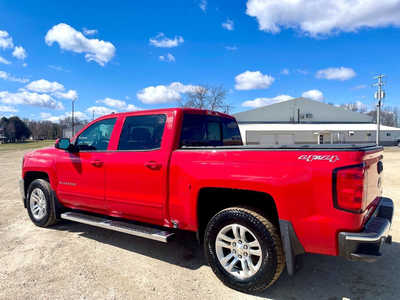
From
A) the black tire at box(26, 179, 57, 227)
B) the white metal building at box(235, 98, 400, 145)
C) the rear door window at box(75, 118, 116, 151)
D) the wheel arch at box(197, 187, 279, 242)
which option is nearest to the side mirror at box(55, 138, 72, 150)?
the rear door window at box(75, 118, 116, 151)

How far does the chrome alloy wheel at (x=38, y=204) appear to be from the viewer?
5.02 metres

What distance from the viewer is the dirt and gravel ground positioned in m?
2.97

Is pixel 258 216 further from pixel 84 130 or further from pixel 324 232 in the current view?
pixel 84 130

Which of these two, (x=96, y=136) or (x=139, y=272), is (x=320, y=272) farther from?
(x=96, y=136)

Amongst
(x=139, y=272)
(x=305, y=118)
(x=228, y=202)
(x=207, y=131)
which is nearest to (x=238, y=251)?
(x=228, y=202)

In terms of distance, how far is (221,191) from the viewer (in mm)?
3201

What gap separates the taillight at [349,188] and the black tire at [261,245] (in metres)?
0.71

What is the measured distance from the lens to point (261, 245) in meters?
2.84

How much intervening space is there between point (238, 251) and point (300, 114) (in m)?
49.6

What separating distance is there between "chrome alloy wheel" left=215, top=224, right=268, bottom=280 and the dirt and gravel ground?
0.24m

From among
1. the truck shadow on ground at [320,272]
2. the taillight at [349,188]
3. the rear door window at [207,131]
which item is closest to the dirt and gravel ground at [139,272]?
the truck shadow on ground at [320,272]

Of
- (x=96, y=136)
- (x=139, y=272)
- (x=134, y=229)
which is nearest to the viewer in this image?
(x=139, y=272)

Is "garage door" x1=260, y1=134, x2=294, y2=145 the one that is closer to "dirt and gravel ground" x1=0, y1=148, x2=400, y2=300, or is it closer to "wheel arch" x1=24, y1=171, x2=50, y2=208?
"dirt and gravel ground" x1=0, y1=148, x2=400, y2=300

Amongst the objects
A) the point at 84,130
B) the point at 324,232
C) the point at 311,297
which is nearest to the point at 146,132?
the point at 84,130
